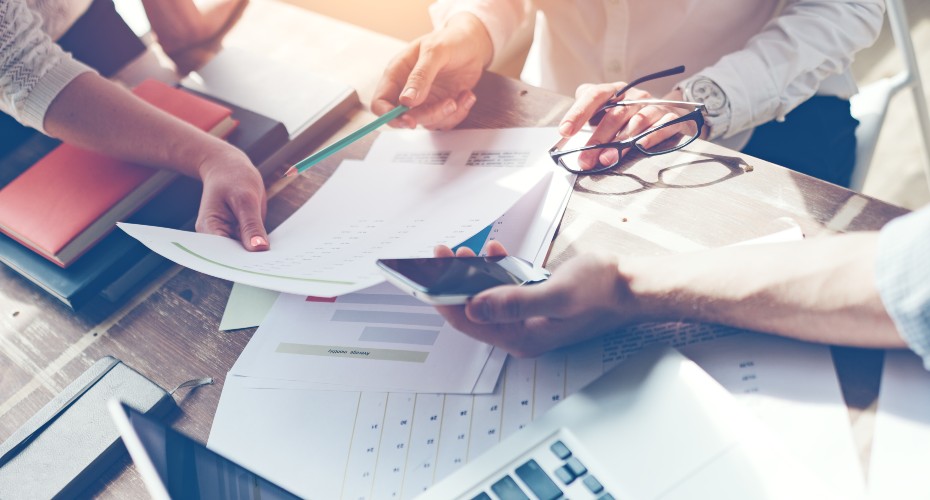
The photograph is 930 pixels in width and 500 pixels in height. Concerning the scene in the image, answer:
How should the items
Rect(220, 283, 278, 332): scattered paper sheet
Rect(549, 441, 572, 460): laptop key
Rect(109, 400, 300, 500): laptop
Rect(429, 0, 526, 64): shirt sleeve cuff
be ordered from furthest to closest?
Rect(429, 0, 526, 64): shirt sleeve cuff < Rect(220, 283, 278, 332): scattered paper sheet < Rect(549, 441, 572, 460): laptop key < Rect(109, 400, 300, 500): laptop

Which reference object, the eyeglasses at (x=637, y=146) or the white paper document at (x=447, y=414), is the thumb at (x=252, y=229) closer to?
the white paper document at (x=447, y=414)

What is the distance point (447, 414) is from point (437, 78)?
1.96ft

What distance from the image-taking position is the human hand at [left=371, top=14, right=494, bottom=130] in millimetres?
930

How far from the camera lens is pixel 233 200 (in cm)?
84

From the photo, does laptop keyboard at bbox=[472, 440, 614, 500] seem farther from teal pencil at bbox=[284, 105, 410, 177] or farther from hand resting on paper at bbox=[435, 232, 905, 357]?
teal pencil at bbox=[284, 105, 410, 177]

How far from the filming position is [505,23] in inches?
43.2

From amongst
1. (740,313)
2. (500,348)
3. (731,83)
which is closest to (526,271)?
(500,348)

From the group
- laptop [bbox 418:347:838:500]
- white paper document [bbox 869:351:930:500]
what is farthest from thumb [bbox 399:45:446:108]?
white paper document [bbox 869:351:930:500]

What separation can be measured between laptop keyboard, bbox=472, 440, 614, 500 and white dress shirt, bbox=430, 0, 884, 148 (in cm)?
59

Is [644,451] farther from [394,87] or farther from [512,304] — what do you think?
[394,87]

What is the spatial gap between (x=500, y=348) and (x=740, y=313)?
23 cm

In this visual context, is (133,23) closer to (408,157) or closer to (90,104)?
(90,104)

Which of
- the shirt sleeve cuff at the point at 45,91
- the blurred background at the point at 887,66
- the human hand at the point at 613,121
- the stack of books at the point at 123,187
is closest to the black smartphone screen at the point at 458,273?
the human hand at the point at 613,121

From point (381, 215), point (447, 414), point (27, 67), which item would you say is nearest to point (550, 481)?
point (447, 414)
